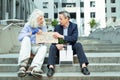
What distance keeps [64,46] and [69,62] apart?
376 millimetres

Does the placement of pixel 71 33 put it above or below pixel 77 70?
above

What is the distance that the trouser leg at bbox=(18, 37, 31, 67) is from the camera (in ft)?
22.8

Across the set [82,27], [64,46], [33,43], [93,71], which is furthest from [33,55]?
[82,27]

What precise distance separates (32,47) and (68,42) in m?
0.82

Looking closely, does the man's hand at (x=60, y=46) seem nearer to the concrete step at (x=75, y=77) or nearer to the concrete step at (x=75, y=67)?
the concrete step at (x=75, y=67)

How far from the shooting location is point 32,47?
730cm

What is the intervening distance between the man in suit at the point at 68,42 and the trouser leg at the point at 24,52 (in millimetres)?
471

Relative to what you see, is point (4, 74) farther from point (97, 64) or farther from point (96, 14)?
point (96, 14)

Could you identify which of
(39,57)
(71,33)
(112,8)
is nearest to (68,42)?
(71,33)

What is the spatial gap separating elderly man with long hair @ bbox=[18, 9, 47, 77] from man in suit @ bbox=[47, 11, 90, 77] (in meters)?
0.20

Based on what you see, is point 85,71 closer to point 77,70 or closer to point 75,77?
point 75,77

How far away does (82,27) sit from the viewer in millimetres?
71688

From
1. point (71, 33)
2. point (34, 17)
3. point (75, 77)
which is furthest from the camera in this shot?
point (71, 33)

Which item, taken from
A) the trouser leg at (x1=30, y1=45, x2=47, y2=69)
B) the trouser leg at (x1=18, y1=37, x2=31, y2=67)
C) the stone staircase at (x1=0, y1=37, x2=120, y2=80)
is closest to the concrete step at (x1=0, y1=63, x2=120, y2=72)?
the stone staircase at (x1=0, y1=37, x2=120, y2=80)
